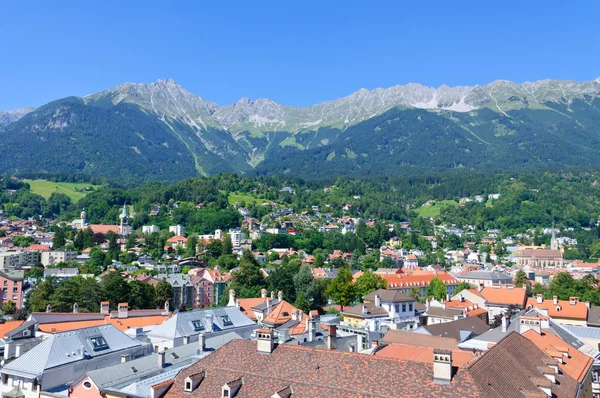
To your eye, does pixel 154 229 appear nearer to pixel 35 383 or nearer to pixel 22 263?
pixel 22 263

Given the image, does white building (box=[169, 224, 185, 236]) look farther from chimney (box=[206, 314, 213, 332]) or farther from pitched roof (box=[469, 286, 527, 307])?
chimney (box=[206, 314, 213, 332])

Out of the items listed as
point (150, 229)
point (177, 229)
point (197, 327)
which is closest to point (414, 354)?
point (197, 327)

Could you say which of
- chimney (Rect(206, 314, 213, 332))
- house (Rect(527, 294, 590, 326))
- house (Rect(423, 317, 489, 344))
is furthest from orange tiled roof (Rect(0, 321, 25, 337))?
house (Rect(527, 294, 590, 326))

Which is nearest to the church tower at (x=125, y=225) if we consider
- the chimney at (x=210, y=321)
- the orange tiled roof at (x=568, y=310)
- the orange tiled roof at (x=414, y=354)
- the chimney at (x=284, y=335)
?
the chimney at (x=210, y=321)

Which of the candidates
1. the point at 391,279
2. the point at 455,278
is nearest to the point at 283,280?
the point at 391,279

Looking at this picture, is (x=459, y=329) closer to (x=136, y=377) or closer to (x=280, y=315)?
(x=280, y=315)
